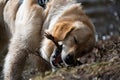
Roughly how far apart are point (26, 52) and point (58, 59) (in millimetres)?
547

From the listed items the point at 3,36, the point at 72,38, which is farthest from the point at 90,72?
the point at 3,36

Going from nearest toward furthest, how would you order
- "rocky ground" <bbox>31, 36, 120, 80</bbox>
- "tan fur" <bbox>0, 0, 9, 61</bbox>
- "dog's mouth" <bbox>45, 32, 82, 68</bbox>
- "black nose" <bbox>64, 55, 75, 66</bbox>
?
"rocky ground" <bbox>31, 36, 120, 80</bbox>, "black nose" <bbox>64, 55, 75, 66</bbox>, "dog's mouth" <bbox>45, 32, 82, 68</bbox>, "tan fur" <bbox>0, 0, 9, 61</bbox>

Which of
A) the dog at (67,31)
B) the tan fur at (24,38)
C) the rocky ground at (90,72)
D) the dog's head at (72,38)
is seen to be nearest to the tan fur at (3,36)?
the tan fur at (24,38)

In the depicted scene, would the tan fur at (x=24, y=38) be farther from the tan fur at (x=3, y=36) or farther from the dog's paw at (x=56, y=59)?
the tan fur at (x=3, y=36)

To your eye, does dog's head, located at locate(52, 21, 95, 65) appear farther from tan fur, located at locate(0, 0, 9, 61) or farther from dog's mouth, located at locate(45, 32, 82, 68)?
tan fur, located at locate(0, 0, 9, 61)

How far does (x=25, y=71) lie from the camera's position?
822 cm

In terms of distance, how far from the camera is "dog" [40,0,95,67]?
7039mm

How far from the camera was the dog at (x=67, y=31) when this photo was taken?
7039mm

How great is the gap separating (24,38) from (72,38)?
76 centimetres

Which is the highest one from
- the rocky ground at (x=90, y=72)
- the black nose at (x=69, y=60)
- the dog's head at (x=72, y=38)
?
the dog's head at (x=72, y=38)

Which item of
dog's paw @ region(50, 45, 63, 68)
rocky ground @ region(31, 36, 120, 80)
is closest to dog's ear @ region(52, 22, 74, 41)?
dog's paw @ region(50, 45, 63, 68)

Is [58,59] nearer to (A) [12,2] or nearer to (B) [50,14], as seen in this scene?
(B) [50,14]

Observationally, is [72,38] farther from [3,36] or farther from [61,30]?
[3,36]

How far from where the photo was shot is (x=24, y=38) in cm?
747
